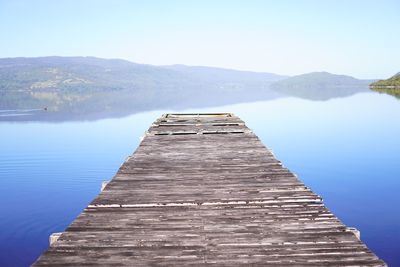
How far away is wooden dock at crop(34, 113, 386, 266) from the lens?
754cm

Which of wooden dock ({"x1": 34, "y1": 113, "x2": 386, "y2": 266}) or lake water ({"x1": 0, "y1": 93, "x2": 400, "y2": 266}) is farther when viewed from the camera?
lake water ({"x1": 0, "y1": 93, "x2": 400, "y2": 266})

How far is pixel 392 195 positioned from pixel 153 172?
15578 millimetres

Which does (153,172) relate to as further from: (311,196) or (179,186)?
(311,196)

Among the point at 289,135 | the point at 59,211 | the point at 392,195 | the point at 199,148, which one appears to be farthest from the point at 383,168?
the point at 59,211

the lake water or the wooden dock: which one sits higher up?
the wooden dock

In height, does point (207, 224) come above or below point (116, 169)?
above

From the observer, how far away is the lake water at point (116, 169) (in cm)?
1839

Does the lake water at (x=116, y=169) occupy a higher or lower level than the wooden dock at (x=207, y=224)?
lower

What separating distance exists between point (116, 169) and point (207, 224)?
23047 mm

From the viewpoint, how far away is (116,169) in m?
31.3

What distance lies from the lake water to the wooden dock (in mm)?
6265

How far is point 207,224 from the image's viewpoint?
924 cm

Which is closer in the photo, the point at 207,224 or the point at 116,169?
the point at 207,224

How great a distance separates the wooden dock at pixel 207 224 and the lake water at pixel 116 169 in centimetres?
627
